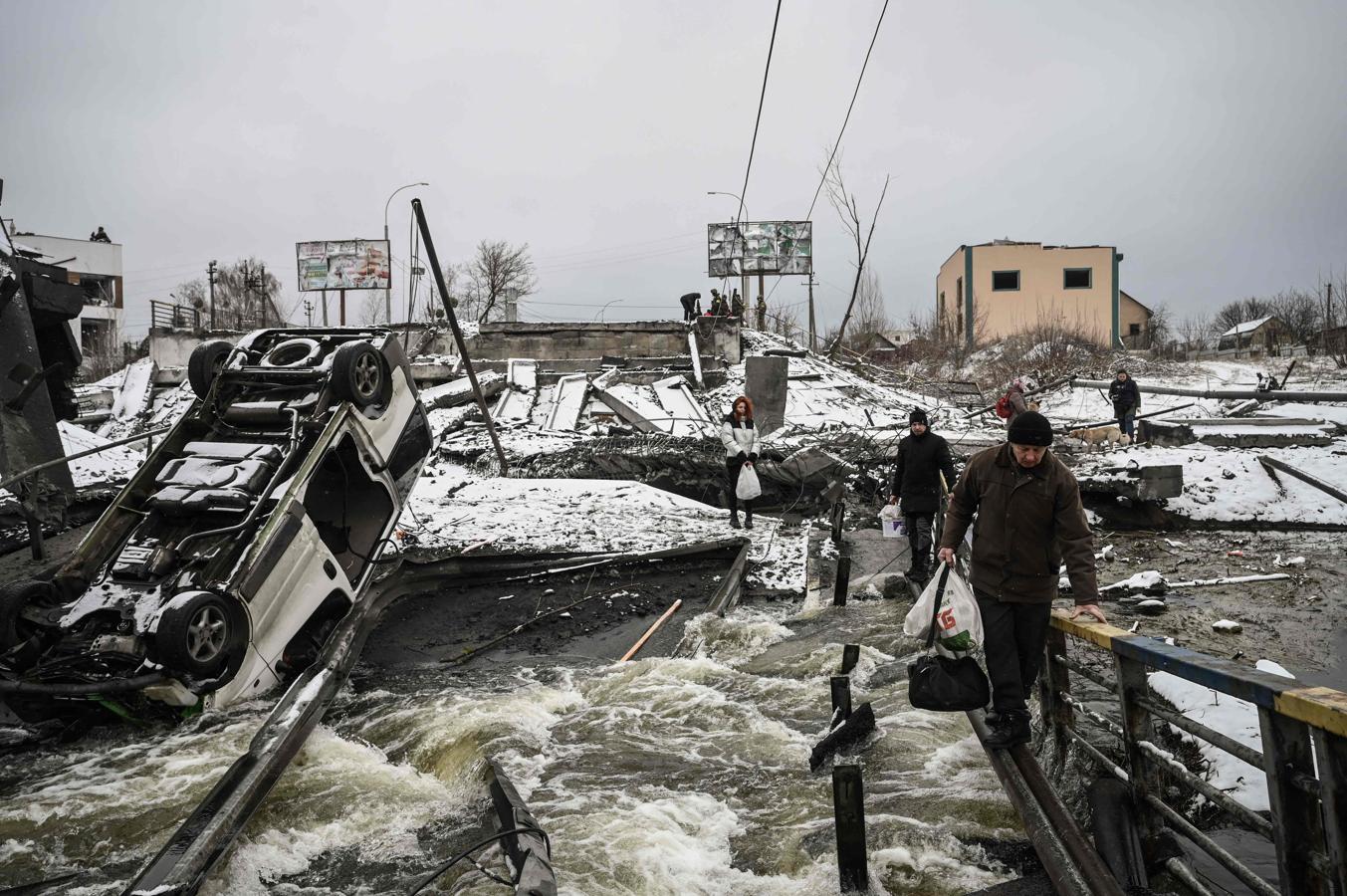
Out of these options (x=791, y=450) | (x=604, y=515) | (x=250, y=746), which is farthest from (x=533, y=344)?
(x=250, y=746)

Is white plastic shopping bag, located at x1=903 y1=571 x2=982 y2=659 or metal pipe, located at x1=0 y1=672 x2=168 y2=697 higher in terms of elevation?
white plastic shopping bag, located at x1=903 y1=571 x2=982 y2=659

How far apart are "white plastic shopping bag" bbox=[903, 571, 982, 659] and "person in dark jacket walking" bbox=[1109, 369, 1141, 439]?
13.7 m

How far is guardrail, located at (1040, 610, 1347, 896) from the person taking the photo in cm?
239

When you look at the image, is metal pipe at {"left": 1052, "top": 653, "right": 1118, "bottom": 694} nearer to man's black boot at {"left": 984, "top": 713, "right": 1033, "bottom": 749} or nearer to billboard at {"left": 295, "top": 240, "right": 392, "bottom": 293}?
man's black boot at {"left": 984, "top": 713, "right": 1033, "bottom": 749}

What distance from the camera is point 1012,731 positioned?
4375 millimetres

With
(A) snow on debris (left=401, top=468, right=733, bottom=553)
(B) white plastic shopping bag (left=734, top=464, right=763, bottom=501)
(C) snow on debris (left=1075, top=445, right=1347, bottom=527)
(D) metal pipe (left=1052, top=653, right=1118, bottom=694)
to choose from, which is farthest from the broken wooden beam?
(D) metal pipe (left=1052, top=653, right=1118, bottom=694)

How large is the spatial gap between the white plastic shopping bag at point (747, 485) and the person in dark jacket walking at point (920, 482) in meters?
2.73

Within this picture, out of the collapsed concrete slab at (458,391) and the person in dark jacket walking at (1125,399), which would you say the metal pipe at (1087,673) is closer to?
the person in dark jacket walking at (1125,399)

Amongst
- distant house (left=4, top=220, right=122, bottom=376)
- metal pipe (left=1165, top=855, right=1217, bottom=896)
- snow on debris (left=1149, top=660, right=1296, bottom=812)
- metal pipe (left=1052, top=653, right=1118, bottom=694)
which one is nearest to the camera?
metal pipe (left=1165, top=855, right=1217, bottom=896)

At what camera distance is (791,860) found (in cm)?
411

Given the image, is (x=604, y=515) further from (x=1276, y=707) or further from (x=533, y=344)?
(x=533, y=344)

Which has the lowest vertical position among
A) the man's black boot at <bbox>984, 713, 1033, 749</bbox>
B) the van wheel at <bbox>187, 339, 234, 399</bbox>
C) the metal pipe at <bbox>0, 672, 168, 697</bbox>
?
the man's black boot at <bbox>984, 713, 1033, 749</bbox>

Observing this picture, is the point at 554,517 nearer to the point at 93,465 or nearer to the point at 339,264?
the point at 93,465

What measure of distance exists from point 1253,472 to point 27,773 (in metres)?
13.9
